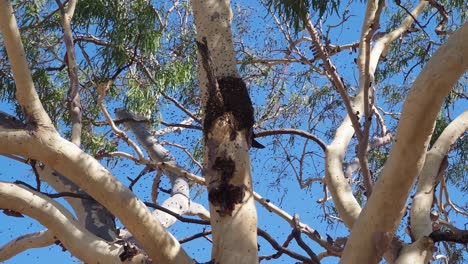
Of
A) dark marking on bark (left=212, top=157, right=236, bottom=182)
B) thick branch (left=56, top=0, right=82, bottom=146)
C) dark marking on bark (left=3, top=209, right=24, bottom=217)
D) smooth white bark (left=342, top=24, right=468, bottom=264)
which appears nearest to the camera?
smooth white bark (left=342, top=24, right=468, bottom=264)

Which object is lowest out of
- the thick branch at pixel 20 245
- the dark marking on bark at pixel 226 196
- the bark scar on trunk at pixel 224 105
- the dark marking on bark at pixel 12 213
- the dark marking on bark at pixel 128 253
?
the dark marking on bark at pixel 128 253

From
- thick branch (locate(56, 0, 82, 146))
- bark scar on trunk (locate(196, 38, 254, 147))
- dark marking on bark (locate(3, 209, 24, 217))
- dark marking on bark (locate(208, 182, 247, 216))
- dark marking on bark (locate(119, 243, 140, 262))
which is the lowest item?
dark marking on bark (locate(119, 243, 140, 262))

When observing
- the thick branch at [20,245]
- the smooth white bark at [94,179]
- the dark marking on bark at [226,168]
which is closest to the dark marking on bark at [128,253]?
the smooth white bark at [94,179]

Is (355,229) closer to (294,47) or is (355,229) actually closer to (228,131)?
(228,131)

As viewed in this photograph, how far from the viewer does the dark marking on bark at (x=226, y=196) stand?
118 inches

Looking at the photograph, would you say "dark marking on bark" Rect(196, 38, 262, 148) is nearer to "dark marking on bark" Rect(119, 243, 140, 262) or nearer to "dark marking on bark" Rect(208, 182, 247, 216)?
"dark marking on bark" Rect(208, 182, 247, 216)

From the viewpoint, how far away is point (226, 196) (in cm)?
300

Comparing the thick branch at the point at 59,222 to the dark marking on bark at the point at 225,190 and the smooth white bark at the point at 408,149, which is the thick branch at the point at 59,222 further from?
the smooth white bark at the point at 408,149

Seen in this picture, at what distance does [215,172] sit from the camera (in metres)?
3.04

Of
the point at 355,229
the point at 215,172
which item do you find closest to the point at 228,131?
the point at 215,172

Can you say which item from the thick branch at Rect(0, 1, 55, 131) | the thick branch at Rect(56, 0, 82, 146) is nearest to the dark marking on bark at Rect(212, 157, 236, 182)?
the thick branch at Rect(0, 1, 55, 131)

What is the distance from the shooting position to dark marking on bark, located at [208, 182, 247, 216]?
2.99 metres

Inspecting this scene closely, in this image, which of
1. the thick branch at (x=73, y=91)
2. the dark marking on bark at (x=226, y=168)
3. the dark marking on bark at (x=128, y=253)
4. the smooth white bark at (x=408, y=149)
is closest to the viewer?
the smooth white bark at (x=408, y=149)

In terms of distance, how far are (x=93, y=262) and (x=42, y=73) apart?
3.11 m
